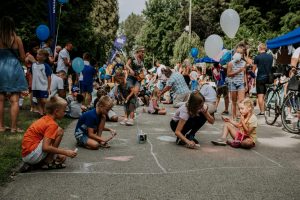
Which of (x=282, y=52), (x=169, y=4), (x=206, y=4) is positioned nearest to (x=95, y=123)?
(x=282, y=52)

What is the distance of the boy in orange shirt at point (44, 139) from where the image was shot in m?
4.82

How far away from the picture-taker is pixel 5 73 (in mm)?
7090

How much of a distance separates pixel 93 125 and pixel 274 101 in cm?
517

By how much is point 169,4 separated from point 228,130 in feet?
183

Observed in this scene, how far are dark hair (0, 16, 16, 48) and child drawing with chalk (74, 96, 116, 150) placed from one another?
1897 millimetres

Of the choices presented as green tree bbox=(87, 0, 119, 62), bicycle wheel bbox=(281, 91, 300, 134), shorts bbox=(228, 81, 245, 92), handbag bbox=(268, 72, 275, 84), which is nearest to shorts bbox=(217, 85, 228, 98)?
handbag bbox=(268, 72, 275, 84)

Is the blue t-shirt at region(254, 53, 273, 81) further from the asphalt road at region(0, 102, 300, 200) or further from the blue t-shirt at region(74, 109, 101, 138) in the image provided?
the blue t-shirt at region(74, 109, 101, 138)

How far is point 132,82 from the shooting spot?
396 inches

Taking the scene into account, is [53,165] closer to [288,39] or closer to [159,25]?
[288,39]

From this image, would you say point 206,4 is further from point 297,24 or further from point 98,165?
point 98,165

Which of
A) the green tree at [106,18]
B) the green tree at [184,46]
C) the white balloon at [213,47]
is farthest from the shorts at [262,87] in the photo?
the green tree at [106,18]

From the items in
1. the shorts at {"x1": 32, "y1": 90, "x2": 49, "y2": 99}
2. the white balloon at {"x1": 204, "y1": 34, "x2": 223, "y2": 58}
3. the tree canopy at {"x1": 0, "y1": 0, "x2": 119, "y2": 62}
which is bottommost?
the shorts at {"x1": 32, "y1": 90, "x2": 49, "y2": 99}

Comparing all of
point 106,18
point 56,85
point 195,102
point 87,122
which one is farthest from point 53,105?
point 106,18

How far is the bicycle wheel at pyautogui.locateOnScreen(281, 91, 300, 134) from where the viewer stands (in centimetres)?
838
